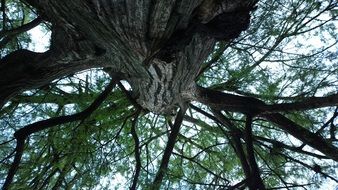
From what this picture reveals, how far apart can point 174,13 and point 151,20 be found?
0.10 metres

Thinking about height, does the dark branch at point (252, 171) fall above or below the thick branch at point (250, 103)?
below

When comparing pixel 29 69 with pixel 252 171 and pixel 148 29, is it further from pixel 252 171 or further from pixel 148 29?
pixel 252 171

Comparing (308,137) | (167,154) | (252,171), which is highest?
(167,154)

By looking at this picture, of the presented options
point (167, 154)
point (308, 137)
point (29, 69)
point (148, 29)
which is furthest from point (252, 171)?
point (29, 69)

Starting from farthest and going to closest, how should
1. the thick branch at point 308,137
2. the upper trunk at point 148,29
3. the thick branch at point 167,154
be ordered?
the thick branch at point 167,154
the thick branch at point 308,137
the upper trunk at point 148,29

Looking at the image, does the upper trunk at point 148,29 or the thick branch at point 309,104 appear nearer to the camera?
the upper trunk at point 148,29

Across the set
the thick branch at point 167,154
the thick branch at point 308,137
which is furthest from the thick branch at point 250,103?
the thick branch at point 167,154

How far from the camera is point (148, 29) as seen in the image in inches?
56.9

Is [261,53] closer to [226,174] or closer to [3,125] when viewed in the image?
[226,174]

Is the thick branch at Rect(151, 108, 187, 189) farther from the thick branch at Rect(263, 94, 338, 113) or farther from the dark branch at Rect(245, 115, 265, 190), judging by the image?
the thick branch at Rect(263, 94, 338, 113)

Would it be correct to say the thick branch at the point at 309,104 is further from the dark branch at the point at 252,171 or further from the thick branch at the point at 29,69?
the thick branch at the point at 29,69

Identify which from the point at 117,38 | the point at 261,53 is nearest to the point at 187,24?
the point at 117,38

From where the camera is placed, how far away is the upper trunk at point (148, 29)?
4.47 ft

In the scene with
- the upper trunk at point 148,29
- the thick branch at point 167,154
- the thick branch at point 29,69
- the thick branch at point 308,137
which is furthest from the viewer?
the thick branch at point 167,154
